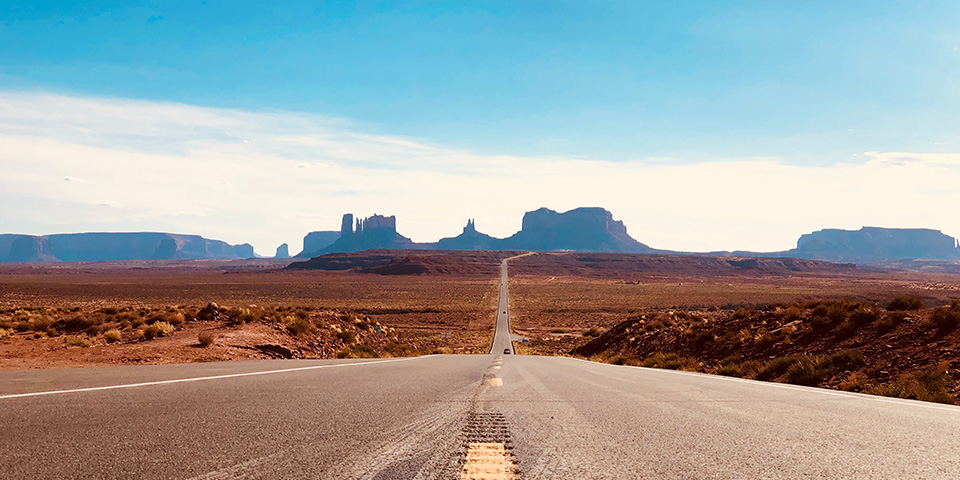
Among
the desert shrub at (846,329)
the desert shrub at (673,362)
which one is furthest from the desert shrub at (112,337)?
the desert shrub at (846,329)

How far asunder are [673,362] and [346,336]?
1671cm

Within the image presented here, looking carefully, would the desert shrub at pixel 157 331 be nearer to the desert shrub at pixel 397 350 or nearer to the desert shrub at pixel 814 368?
the desert shrub at pixel 397 350

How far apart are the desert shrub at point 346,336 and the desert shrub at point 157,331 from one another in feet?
27.9

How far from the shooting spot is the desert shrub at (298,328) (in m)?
25.0

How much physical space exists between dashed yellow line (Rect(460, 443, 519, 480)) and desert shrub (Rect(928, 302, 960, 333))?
47.4ft

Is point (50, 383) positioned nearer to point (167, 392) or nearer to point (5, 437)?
point (167, 392)

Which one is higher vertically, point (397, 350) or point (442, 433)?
point (442, 433)

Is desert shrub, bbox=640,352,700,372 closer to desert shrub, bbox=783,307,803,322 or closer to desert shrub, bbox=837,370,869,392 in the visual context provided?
desert shrub, bbox=783,307,803,322

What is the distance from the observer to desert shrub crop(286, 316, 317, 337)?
82.0ft

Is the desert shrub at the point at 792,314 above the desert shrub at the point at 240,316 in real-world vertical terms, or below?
above

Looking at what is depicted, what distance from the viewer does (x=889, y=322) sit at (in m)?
14.9

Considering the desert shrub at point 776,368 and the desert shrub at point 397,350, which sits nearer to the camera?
the desert shrub at point 776,368

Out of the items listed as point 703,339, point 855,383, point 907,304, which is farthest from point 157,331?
point 907,304

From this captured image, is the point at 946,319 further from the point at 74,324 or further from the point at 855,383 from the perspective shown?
the point at 74,324
